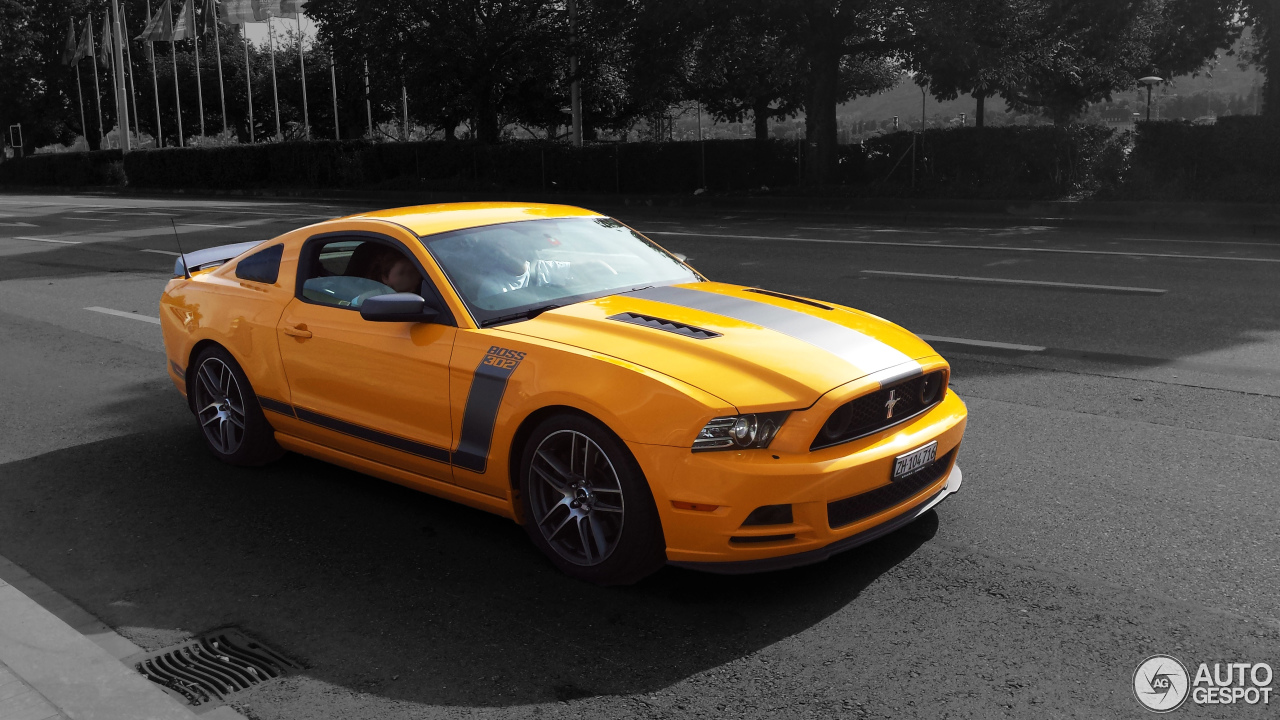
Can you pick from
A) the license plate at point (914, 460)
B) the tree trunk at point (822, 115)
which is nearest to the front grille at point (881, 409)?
the license plate at point (914, 460)

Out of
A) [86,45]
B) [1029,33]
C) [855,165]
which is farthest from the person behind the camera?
[86,45]

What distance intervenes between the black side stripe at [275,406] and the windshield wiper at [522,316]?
4.68 feet

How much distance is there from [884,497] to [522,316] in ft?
5.54

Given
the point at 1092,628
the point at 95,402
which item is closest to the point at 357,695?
the point at 1092,628

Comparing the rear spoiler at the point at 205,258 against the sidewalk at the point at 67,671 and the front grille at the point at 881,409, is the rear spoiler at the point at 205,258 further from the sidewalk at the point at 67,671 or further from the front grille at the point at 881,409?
the front grille at the point at 881,409

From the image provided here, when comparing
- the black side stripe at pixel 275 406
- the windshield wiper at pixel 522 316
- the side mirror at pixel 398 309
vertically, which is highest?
the side mirror at pixel 398 309

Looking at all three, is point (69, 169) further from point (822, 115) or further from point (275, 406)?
point (275, 406)

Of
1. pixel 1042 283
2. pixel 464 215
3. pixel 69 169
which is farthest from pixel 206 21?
pixel 464 215

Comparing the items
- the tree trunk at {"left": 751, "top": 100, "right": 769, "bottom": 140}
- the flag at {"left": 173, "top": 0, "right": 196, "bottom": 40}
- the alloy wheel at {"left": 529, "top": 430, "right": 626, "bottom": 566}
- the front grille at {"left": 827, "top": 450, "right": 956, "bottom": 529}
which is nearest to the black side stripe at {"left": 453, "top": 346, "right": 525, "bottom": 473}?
the alloy wheel at {"left": 529, "top": 430, "right": 626, "bottom": 566}

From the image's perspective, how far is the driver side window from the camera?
5.38 metres

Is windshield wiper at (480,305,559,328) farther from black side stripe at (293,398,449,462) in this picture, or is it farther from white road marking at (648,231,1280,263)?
white road marking at (648,231,1280,263)

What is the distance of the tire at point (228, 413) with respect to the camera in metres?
5.90

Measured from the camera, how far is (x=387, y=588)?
4.45 meters

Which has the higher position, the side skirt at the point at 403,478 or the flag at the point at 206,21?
the flag at the point at 206,21
